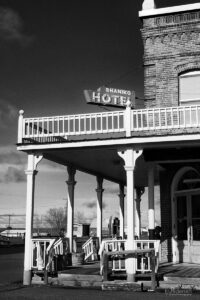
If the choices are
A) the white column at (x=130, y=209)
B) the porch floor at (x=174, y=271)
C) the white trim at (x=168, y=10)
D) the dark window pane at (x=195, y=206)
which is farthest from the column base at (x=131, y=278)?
the white trim at (x=168, y=10)

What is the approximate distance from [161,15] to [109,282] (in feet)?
33.2

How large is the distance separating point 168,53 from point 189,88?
1612mm

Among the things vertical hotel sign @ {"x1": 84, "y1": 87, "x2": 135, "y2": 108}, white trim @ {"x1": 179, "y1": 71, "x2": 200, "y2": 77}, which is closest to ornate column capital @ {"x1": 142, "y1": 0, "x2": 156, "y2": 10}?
white trim @ {"x1": 179, "y1": 71, "x2": 200, "y2": 77}

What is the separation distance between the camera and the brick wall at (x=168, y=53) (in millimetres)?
15641

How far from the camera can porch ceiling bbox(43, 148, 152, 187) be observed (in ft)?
44.5

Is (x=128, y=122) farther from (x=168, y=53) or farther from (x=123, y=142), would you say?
(x=168, y=53)

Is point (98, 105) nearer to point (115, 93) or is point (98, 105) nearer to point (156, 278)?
point (115, 93)

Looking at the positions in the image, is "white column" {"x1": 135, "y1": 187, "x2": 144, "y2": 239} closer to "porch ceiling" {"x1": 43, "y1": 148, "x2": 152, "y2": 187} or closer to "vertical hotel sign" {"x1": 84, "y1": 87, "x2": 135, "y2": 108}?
"porch ceiling" {"x1": 43, "y1": 148, "x2": 152, "y2": 187}

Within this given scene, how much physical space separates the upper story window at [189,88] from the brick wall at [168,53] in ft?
0.62

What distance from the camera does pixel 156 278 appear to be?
11305 mm

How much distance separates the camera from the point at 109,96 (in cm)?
1728

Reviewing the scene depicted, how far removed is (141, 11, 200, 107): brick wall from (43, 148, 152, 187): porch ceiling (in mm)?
2519

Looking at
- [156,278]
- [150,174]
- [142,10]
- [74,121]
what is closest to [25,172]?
[74,121]

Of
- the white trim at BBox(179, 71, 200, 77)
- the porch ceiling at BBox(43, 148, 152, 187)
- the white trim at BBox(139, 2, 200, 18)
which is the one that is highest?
the white trim at BBox(139, 2, 200, 18)
